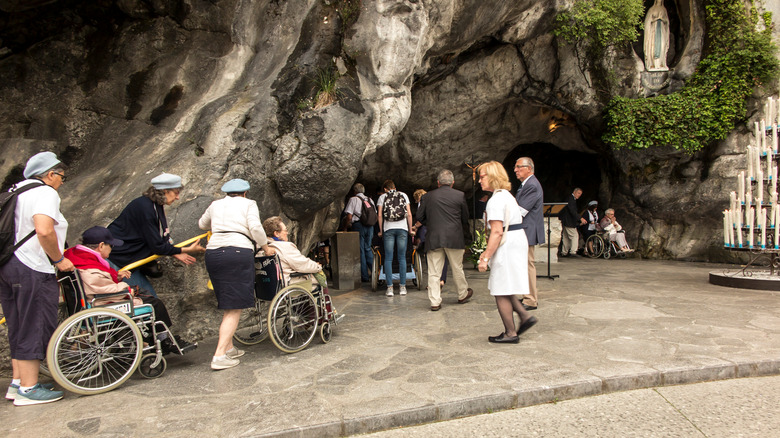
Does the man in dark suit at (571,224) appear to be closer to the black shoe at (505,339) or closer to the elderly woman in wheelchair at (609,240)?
the elderly woman in wheelchair at (609,240)

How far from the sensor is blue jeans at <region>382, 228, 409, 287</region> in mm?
7992

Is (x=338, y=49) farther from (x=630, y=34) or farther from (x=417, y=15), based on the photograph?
(x=630, y=34)

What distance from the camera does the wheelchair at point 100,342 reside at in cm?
384

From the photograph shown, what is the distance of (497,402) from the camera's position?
3697 millimetres

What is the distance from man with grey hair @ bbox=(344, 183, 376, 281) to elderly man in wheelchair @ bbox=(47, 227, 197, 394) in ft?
17.9

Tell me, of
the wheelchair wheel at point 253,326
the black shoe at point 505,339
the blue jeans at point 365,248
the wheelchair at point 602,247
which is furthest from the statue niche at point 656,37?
the wheelchair wheel at point 253,326

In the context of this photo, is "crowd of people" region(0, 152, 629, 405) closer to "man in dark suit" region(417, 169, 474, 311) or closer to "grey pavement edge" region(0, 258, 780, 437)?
"man in dark suit" region(417, 169, 474, 311)

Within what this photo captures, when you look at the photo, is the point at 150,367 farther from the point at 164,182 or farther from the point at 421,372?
the point at 421,372

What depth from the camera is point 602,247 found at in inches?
547

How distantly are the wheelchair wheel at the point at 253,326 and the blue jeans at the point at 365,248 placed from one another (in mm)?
3831

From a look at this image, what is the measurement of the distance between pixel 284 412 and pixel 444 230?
12.9 feet

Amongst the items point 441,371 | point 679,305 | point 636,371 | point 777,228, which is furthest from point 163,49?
point 777,228

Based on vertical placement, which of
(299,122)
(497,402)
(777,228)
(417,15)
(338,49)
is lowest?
(497,402)

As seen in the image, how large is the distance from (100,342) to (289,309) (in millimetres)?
1660
